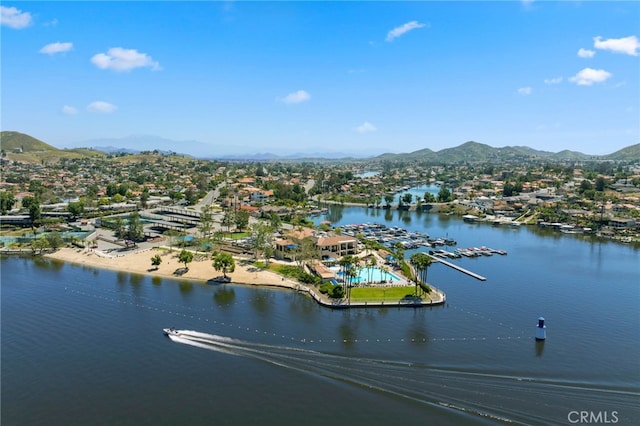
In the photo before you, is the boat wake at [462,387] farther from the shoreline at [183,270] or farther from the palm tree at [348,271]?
the palm tree at [348,271]

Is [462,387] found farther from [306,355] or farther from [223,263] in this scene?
[223,263]

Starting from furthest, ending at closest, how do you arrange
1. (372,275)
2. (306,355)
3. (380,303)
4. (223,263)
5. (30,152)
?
1. (30,152)
2. (372,275)
3. (223,263)
4. (380,303)
5. (306,355)

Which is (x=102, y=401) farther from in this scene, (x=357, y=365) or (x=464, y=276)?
(x=464, y=276)

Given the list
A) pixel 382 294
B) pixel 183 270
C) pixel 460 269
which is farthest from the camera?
pixel 460 269

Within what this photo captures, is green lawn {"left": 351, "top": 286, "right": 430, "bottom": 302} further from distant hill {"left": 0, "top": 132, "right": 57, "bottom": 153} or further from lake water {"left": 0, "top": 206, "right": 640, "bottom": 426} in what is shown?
distant hill {"left": 0, "top": 132, "right": 57, "bottom": 153}

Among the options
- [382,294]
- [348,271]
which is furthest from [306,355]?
[382,294]

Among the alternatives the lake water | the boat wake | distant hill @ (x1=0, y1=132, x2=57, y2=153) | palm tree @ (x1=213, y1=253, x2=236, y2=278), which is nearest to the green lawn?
the lake water
